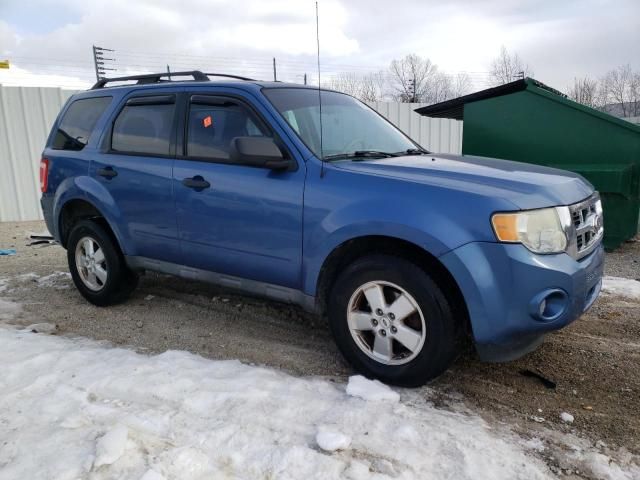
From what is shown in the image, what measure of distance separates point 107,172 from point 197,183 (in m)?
1.06

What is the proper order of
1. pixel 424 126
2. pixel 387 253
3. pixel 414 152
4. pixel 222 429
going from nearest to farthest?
pixel 222 429, pixel 387 253, pixel 414 152, pixel 424 126

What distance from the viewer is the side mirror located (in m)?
3.15

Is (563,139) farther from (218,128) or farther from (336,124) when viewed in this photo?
(218,128)

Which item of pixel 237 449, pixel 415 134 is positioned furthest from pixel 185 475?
pixel 415 134

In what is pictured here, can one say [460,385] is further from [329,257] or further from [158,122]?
[158,122]

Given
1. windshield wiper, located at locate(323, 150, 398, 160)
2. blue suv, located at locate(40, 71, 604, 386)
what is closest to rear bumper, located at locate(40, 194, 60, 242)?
blue suv, located at locate(40, 71, 604, 386)

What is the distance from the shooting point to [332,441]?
93.3 inches

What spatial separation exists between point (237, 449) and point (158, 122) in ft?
8.72

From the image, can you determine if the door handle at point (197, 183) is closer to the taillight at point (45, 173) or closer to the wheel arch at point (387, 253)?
the wheel arch at point (387, 253)

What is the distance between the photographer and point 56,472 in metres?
2.18

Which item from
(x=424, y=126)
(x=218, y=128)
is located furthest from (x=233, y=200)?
(x=424, y=126)

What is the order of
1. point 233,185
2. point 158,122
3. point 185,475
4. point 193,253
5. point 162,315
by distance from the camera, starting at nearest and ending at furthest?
1. point 185,475
2. point 233,185
3. point 193,253
4. point 158,122
5. point 162,315

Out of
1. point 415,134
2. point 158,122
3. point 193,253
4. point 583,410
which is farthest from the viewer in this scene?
point 415,134

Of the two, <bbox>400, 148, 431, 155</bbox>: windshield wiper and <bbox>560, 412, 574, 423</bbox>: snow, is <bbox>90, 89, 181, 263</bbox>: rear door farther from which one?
<bbox>560, 412, 574, 423</bbox>: snow
